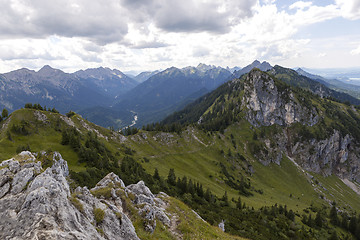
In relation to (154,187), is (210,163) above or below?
below

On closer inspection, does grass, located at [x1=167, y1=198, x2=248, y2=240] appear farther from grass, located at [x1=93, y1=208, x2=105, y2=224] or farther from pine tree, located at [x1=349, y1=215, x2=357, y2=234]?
pine tree, located at [x1=349, y1=215, x2=357, y2=234]

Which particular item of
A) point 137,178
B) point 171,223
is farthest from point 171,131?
point 171,223

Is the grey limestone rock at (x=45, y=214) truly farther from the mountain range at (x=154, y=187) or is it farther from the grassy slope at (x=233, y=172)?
the grassy slope at (x=233, y=172)

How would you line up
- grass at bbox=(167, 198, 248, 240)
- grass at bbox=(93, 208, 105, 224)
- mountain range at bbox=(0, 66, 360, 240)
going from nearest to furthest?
mountain range at bbox=(0, 66, 360, 240) → grass at bbox=(93, 208, 105, 224) → grass at bbox=(167, 198, 248, 240)

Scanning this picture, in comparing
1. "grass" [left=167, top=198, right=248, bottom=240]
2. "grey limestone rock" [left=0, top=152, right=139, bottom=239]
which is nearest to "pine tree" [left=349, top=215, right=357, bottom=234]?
"grass" [left=167, top=198, right=248, bottom=240]

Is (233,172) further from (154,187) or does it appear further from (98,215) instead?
(98,215)

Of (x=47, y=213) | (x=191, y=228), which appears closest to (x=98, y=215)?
(x=47, y=213)

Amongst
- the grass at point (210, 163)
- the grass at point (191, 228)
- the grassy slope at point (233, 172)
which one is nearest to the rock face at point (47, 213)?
the grass at point (191, 228)

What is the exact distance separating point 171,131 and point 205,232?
484 ft

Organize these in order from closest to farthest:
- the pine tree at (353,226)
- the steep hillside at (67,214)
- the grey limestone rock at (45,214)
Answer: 1. the grey limestone rock at (45,214)
2. the steep hillside at (67,214)
3. the pine tree at (353,226)

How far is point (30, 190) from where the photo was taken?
63.5 ft

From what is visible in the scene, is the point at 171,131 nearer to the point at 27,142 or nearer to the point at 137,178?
the point at 137,178

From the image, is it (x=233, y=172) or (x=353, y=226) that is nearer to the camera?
(x=353, y=226)

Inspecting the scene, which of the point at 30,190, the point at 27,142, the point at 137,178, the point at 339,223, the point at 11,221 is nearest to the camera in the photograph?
the point at 11,221
